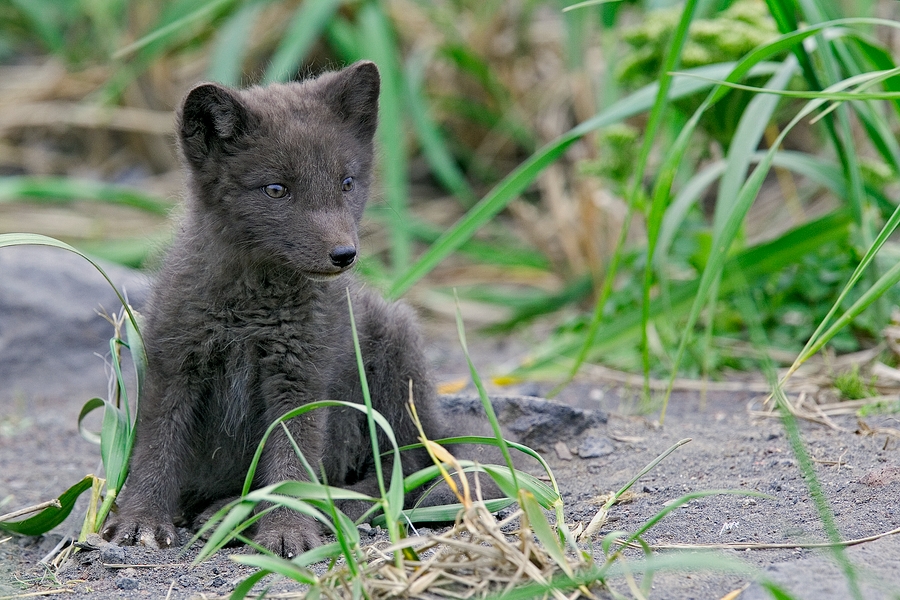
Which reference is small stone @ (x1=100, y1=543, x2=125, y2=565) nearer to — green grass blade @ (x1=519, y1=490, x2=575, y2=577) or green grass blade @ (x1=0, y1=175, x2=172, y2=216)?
green grass blade @ (x1=519, y1=490, x2=575, y2=577)

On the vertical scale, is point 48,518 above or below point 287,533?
above

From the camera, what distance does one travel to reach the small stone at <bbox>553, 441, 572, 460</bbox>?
393cm

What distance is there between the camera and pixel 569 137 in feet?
13.6

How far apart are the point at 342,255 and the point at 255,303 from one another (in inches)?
15.7

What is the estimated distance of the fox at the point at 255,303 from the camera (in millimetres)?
3139

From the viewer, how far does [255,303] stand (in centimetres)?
328

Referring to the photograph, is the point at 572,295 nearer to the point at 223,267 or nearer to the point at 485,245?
the point at 485,245

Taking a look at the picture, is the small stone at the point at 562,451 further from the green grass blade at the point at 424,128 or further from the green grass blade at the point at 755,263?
the green grass blade at the point at 424,128

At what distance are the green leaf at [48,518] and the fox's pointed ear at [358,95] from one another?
4.84ft

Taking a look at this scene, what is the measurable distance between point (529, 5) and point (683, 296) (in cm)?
413

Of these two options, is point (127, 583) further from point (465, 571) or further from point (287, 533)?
point (465, 571)

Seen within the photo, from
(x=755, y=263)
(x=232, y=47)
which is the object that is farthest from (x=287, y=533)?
(x=232, y=47)

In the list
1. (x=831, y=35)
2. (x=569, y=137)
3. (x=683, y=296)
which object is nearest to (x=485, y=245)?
(x=683, y=296)

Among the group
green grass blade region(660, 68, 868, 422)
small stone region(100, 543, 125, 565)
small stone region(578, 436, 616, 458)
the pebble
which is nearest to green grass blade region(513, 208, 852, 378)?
small stone region(578, 436, 616, 458)
